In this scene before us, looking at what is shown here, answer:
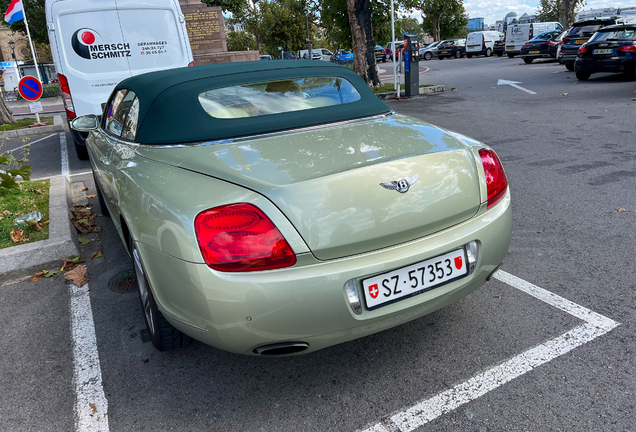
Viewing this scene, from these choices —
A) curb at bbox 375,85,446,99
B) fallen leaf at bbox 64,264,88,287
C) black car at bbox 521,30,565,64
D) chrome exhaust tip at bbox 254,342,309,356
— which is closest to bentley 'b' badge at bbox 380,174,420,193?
chrome exhaust tip at bbox 254,342,309,356

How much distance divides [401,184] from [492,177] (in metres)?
0.68

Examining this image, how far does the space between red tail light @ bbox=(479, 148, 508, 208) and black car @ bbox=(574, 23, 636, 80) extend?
1359cm

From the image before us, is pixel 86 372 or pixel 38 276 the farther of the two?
pixel 38 276

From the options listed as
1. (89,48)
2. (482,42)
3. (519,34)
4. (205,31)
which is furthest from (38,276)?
(482,42)

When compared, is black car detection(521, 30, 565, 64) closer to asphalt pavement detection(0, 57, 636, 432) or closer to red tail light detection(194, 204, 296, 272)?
asphalt pavement detection(0, 57, 636, 432)

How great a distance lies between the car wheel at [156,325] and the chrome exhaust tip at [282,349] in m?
0.73

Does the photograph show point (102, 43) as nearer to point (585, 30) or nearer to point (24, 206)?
point (24, 206)

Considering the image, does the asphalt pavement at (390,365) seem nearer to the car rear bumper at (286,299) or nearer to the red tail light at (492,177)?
the car rear bumper at (286,299)

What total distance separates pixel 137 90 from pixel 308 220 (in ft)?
6.10

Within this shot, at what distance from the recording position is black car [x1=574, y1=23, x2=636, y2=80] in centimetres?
1334

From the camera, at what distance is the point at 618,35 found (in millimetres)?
13688

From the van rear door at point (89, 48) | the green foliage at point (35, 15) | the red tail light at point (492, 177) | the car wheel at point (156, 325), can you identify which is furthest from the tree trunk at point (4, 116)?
the green foliage at point (35, 15)

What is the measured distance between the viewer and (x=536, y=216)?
4484 mm

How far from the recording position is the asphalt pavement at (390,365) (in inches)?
85.7
